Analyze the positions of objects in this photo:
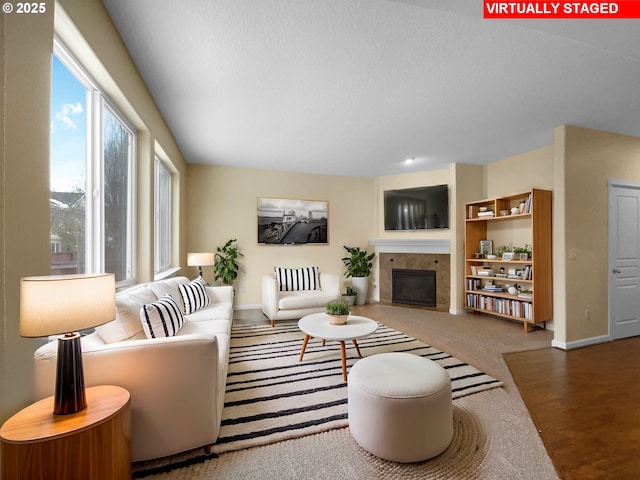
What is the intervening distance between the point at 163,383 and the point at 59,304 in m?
0.65

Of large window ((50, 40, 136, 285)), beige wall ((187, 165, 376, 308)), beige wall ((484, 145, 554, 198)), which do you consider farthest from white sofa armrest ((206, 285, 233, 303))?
beige wall ((484, 145, 554, 198))

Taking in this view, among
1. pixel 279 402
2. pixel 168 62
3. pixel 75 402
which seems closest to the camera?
pixel 75 402

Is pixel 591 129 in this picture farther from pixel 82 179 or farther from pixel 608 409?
pixel 82 179

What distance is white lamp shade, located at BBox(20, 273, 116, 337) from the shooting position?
96cm

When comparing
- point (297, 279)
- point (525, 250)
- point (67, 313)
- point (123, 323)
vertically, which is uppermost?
point (525, 250)

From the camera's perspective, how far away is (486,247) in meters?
4.56

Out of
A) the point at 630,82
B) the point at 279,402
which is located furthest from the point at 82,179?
the point at 630,82

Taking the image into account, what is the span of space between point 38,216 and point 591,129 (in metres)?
5.02

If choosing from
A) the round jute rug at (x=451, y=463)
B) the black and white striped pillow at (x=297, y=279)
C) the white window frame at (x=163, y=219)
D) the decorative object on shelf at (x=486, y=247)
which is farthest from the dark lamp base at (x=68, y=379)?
the decorative object on shelf at (x=486, y=247)

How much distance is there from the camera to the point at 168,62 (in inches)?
85.0

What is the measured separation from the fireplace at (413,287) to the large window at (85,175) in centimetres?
435

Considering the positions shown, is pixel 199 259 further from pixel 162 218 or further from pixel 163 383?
pixel 163 383

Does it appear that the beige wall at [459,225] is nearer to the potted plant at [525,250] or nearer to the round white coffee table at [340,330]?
the potted plant at [525,250]

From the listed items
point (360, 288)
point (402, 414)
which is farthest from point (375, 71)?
point (360, 288)
